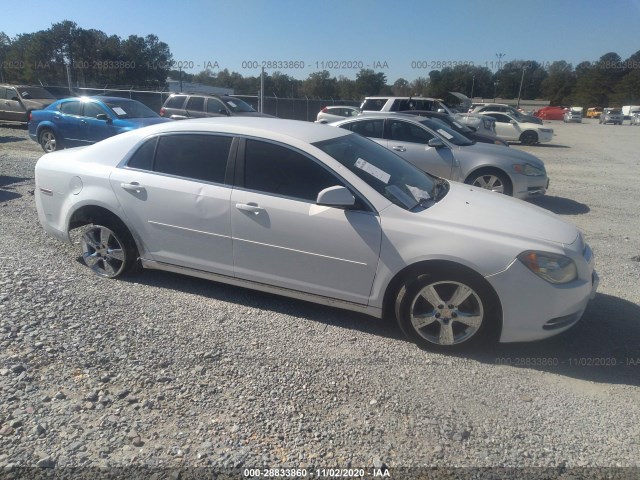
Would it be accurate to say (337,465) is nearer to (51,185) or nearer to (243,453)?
(243,453)

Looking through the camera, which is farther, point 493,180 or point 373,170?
point 493,180

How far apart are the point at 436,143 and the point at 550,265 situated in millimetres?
5200

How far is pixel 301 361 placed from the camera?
3342 millimetres

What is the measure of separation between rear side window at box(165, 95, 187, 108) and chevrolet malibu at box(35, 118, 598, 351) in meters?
13.3

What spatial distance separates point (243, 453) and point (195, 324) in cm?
149

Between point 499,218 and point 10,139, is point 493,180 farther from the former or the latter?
point 10,139

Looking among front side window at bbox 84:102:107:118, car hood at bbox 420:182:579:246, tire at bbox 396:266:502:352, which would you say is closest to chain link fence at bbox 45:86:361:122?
front side window at bbox 84:102:107:118

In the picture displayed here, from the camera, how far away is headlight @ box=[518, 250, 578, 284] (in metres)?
3.25

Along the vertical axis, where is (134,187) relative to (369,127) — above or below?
below

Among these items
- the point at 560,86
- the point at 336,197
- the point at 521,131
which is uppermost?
the point at 560,86

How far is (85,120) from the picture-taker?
11555 millimetres

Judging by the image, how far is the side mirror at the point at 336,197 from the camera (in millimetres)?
3488

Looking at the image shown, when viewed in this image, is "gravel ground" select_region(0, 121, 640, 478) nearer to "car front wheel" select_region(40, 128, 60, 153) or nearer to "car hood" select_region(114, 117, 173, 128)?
"car hood" select_region(114, 117, 173, 128)

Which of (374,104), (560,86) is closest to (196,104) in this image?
(374,104)
